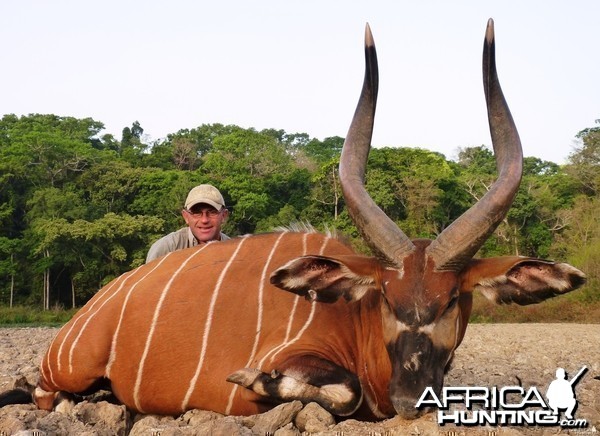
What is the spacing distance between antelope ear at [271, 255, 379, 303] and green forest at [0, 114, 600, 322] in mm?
33347

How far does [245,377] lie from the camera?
4266mm

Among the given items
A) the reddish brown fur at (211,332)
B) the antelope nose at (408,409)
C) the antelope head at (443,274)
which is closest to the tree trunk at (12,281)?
the reddish brown fur at (211,332)

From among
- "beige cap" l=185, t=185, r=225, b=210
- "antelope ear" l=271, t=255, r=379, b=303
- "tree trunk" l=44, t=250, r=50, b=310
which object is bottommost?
"tree trunk" l=44, t=250, r=50, b=310

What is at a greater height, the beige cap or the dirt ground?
the beige cap

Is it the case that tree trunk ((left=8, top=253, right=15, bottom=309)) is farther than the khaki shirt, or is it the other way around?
tree trunk ((left=8, top=253, right=15, bottom=309))

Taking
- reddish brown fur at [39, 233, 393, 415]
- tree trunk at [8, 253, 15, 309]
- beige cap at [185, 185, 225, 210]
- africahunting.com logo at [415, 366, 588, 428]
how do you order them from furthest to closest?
tree trunk at [8, 253, 15, 309] → beige cap at [185, 185, 225, 210] → reddish brown fur at [39, 233, 393, 415] → africahunting.com logo at [415, 366, 588, 428]

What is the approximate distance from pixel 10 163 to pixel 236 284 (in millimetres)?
48742

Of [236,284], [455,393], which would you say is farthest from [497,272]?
[236,284]

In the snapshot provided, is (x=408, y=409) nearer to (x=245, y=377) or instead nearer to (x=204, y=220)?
(x=245, y=377)

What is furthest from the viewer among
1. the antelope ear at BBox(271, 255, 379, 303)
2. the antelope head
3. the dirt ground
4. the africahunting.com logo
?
the antelope ear at BBox(271, 255, 379, 303)

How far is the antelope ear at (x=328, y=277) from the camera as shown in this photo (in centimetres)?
431

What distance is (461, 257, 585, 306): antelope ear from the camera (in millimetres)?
4184

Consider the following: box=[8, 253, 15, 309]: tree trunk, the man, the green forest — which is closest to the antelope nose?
the man

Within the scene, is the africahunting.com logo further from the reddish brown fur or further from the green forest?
the green forest
